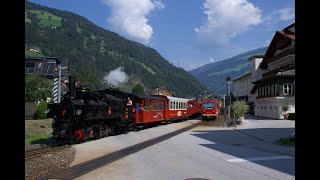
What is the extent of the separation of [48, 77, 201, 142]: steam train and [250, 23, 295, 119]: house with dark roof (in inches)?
868

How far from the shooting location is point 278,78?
48344mm

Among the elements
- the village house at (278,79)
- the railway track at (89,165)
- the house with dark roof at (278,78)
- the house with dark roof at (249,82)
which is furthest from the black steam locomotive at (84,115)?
the house with dark roof at (249,82)

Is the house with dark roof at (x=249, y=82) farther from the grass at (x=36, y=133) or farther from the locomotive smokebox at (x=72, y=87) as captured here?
the locomotive smokebox at (x=72, y=87)

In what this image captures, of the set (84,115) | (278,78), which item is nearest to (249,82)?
(278,78)

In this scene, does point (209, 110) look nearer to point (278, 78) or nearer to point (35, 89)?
point (278, 78)

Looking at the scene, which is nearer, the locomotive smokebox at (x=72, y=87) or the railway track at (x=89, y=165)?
the railway track at (x=89, y=165)

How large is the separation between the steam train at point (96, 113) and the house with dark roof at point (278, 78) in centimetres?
2203

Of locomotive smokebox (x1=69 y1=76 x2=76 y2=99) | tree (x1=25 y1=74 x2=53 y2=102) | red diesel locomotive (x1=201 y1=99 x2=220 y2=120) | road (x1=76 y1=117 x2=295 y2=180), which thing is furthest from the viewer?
tree (x1=25 y1=74 x2=53 y2=102)

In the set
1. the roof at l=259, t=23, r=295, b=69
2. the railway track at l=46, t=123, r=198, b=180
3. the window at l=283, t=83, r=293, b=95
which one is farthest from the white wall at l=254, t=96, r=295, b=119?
the railway track at l=46, t=123, r=198, b=180

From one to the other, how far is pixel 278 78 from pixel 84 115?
34913mm

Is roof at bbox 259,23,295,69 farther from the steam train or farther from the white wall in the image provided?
the steam train

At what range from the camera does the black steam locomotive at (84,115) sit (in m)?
19.0

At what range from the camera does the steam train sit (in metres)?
19.0
